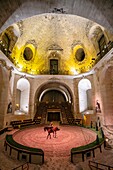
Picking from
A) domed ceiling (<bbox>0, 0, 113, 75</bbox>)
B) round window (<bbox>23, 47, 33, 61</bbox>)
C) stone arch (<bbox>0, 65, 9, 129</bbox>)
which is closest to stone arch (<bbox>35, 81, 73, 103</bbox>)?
domed ceiling (<bbox>0, 0, 113, 75</bbox>)

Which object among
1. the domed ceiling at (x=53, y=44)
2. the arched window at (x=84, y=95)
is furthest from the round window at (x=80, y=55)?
the arched window at (x=84, y=95)

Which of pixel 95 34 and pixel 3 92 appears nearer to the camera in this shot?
pixel 3 92

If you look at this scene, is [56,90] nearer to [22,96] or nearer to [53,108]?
[53,108]

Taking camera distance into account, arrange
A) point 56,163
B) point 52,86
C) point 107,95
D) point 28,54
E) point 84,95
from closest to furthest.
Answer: point 56,163 → point 107,95 → point 28,54 → point 84,95 → point 52,86

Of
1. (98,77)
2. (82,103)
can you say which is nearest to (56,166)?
(98,77)

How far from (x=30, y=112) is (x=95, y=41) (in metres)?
15.5

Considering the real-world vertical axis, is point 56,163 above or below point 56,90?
below

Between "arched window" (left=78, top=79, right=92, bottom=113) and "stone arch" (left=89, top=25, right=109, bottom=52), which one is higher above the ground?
"stone arch" (left=89, top=25, right=109, bottom=52)

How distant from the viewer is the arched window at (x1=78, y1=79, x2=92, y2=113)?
59.9ft

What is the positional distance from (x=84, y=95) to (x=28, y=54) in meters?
12.9

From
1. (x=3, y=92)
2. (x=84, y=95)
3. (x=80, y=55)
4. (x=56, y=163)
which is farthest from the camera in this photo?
(x=80, y=55)

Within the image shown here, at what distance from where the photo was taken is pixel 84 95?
1922cm

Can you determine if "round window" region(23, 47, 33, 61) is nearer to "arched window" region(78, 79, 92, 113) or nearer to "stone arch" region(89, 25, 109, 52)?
"arched window" region(78, 79, 92, 113)

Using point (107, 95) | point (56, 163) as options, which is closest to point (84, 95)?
point (107, 95)
